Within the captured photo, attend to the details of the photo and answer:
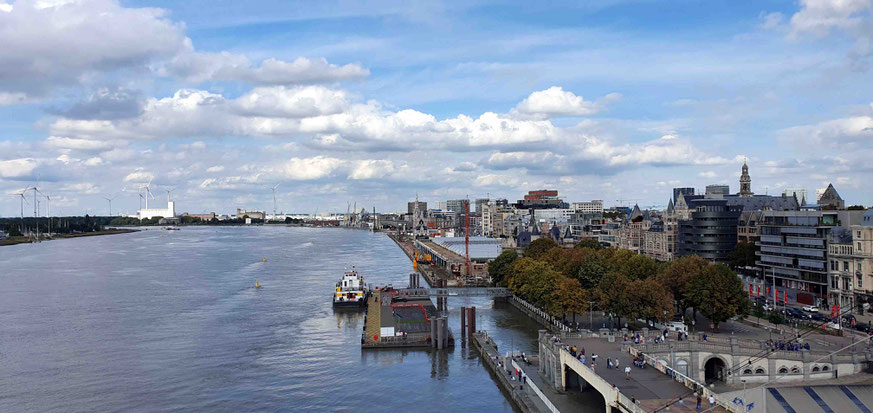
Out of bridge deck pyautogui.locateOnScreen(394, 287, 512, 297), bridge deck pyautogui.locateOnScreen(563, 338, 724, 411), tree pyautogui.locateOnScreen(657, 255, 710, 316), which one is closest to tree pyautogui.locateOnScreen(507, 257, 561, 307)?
bridge deck pyautogui.locateOnScreen(394, 287, 512, 297)

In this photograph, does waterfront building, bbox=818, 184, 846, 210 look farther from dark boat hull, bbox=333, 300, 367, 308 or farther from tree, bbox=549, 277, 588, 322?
dark boat hull, bbox=333, 300, 367, 308

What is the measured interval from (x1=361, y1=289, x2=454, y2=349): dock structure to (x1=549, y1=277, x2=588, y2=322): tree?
9.27 metres

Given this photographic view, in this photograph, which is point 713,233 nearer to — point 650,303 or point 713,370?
point 650,303

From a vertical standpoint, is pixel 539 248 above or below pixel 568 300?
above

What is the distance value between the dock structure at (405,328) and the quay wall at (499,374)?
9.28 ft

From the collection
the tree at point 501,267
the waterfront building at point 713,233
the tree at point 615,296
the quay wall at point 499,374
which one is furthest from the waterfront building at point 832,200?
the quay wall at point 499,374

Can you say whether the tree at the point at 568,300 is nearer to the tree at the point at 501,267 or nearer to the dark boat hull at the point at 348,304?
the dark boat hull at the point at 348,304

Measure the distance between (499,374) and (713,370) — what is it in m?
13.0

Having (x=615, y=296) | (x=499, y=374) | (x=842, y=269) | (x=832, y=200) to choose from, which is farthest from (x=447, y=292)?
(x=832, y=200)

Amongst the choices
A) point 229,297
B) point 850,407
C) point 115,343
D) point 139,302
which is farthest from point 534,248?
point 850,407

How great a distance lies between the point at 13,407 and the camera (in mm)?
39031

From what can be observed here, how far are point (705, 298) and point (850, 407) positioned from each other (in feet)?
63.8

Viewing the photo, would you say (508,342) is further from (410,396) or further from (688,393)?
(688,393)

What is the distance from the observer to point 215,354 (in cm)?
5125
